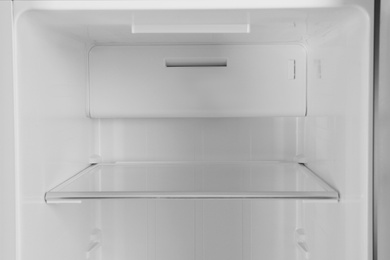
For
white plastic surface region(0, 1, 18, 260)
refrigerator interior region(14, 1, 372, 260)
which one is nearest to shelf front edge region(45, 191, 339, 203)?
refrigerator interior region(14, 1, 372, 260)

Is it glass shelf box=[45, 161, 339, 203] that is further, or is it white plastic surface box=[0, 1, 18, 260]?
glass shelf box=[45, 161, 339, 203]

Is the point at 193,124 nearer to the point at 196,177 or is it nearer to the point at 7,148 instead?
the point at 196,177

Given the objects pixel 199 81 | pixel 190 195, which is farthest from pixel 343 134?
pixel 199 81

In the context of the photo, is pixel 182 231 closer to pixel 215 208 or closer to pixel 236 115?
pixel 215 208

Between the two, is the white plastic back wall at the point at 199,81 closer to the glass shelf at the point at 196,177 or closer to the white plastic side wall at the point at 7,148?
the glass shelf at the point at 196,177

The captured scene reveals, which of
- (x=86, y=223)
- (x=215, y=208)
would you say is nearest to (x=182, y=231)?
(x=215, y=208)

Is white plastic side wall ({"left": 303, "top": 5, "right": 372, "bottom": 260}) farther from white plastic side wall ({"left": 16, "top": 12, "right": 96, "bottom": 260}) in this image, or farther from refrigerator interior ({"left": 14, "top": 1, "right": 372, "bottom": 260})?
white plastic side wall ({"left": 16, "top": 12, "right": 96, "bottom": 260})

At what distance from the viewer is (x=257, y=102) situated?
52.7 inches

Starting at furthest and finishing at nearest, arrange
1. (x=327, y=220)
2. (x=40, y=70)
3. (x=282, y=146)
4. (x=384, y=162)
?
1. (x=282, y=146)
2. (x=327, y=220)
3. (x=40, y=70)
4. (x=384, y=162)

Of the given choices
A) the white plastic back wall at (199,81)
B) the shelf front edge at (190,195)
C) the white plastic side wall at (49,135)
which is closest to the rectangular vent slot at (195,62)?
the white plastic back wall at (199,81)

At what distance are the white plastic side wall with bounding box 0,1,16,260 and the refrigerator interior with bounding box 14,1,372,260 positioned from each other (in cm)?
1

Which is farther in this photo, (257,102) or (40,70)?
(257,102)

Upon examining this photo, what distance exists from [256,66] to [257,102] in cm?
10

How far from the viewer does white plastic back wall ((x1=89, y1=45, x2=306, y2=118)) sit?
52.6 inches
